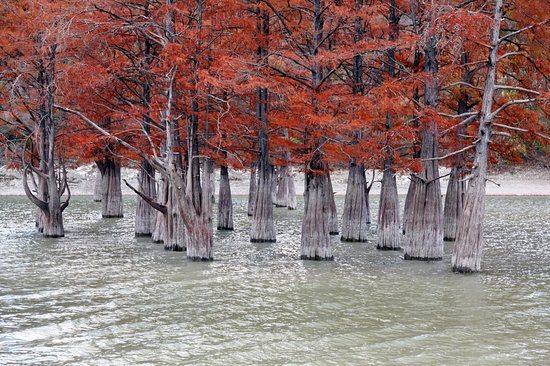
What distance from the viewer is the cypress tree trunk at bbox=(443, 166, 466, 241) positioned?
90.1 feet

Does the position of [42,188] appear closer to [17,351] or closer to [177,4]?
[177,4]

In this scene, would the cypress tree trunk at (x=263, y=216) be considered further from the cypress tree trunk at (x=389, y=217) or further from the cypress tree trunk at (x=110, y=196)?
the cypress tree trunk at (x=110, y=196)

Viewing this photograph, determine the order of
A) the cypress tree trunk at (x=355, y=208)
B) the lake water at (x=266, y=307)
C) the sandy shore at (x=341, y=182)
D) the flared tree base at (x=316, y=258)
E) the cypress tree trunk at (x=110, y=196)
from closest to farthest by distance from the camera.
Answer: the lake water at (x=266, y=307) → the flared tree base at (x=316, y=258) → the cypress tree trunk at (x=355, y=208) → the cypress tree trunk at (x=110, y=196) → the sandy shore at (x=341, y=182)

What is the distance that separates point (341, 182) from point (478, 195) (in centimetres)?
4900

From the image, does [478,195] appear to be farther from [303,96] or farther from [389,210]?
[389,210]

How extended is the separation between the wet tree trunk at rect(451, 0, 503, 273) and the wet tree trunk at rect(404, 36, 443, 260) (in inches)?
92.4

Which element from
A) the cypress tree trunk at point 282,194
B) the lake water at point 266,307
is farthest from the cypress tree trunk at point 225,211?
the cypress tree trunk at point 282,194

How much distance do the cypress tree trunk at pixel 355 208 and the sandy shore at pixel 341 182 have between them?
114 ft

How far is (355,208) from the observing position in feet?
91.1

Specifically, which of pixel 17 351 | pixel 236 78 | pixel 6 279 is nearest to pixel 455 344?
pixel 17 351

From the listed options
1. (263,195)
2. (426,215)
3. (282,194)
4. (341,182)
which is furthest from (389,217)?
(341,182)

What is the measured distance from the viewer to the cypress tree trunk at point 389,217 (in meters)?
25.4

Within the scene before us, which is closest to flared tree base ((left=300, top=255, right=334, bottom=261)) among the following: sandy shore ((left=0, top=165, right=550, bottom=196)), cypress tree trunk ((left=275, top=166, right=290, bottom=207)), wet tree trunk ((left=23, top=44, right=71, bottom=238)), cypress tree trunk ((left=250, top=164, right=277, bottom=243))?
cypress tree trunk ((left=250, top=164, right=277, bottom=243))

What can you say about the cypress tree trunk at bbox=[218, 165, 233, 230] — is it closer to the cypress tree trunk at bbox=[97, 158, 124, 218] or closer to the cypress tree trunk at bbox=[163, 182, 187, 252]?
the cypress tree trunk at bbox=[163, 182, 187, 252]
